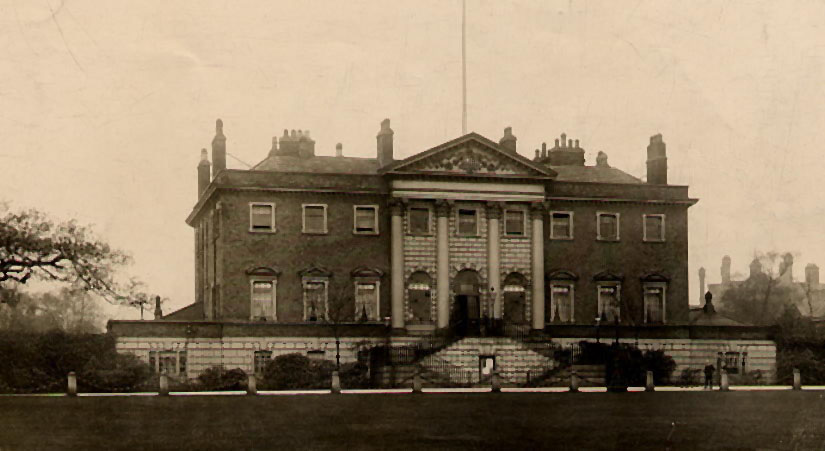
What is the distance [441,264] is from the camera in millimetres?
49312

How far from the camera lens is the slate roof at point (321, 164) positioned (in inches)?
2025

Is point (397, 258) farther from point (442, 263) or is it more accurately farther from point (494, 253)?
point (494, 253)

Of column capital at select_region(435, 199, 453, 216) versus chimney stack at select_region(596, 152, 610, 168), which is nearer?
column capital at select_region(435, 199, 453, 216)

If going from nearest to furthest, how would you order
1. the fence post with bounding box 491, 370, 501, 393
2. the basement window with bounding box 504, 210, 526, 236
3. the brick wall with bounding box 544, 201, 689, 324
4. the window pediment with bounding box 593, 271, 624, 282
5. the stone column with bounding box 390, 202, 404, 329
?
1. the fence post with bounding box 491, 370, 501, 393
2. the stone column with bounding box 390, 202, 404, 329
3. the basement window with bounding box 504, 210, 526, 236
4. the brick wall with bounding box 544, 201, 689, 324
5. the window pediment with bounding box 593, 271, 624, 282

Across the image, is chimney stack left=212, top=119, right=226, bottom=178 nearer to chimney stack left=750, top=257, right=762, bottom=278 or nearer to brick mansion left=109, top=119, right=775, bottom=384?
brick mansion left=109, top=119, right=775, bottom=384

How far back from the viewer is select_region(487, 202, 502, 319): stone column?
4972cm

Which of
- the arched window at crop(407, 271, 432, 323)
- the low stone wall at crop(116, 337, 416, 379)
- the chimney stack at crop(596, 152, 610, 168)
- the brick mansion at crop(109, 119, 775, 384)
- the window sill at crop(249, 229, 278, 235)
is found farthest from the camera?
the chimney stack at crop(596, 152, 610, 168)

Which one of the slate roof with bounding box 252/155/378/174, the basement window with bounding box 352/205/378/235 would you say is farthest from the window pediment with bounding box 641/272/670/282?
the slate roof with bounding box 252/155/378/174

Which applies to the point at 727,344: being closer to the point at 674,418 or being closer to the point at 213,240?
the point at 213,240

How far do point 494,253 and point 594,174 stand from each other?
338 inches

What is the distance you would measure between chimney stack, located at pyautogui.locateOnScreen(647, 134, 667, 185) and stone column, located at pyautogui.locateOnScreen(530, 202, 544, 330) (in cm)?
755

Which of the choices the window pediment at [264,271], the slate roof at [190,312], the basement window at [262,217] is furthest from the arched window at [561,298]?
the slate roof at [190,312]

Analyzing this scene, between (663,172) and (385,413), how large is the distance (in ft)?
102

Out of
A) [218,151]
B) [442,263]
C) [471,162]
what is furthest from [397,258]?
[218,151]
